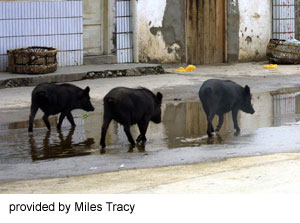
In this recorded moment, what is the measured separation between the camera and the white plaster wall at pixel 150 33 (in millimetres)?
18594

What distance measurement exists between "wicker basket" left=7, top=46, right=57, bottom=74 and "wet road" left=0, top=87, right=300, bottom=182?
8.98 feet

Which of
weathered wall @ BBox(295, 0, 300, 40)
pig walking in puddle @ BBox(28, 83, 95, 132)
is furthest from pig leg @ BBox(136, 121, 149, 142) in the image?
weathered wall @ BBox(295, 0, 300, 40)

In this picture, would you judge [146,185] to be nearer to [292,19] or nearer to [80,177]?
[80,177]

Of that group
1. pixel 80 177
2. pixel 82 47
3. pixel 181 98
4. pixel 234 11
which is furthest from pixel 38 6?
pixel 80 177

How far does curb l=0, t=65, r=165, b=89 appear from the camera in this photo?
15.0 metres

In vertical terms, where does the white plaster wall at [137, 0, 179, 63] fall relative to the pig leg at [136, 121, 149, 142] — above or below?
above

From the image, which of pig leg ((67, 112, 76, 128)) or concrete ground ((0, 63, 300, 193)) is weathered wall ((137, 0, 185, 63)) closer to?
pig leg ((67, 112, 76, 128))

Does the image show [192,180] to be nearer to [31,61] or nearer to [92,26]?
[31,61]

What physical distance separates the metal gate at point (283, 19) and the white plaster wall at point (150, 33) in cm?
339

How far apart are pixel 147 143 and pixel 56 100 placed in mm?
1711

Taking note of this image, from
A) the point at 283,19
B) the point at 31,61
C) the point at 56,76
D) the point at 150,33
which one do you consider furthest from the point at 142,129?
the point at 283,19

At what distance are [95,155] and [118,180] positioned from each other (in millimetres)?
1653

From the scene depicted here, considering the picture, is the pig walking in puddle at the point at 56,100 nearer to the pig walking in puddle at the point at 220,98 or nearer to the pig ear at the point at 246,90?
the pig walking in puddle at the point at 220,98

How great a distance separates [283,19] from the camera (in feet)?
67.9
